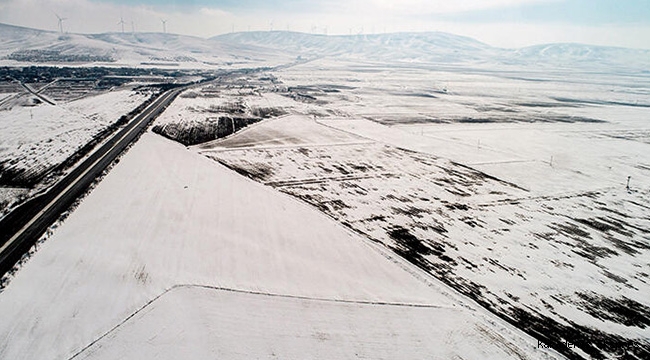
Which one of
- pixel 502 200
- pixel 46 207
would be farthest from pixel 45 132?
pixel 502 200

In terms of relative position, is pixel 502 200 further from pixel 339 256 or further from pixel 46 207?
pixel 46 207

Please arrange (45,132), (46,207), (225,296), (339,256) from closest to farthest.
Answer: (225,296) < (339,256) < (46,207) < (45,132)

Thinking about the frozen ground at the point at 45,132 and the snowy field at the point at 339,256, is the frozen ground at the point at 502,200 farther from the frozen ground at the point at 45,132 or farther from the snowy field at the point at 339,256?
the frozen ground at the point at 45,132

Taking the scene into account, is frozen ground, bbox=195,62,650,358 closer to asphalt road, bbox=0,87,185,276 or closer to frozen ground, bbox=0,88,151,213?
asphalt road, bbox=0,87,185,276

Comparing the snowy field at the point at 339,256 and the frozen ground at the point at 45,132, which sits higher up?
the frozen ground at the point at 45,132

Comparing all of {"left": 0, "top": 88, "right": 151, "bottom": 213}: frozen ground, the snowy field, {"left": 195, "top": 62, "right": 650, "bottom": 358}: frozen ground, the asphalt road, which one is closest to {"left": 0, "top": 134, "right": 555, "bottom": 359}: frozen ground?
the snowy field

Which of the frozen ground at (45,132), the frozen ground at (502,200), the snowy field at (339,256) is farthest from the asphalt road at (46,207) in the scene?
the frozen ground at (502,200)

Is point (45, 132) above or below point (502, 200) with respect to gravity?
above
